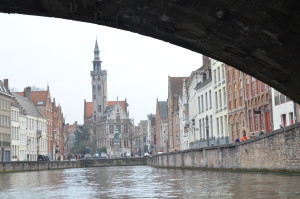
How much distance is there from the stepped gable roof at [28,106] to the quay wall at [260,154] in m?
49.8

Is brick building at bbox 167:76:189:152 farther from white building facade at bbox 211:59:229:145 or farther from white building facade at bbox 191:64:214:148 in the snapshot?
white building facade at bbox 211:59:229:145

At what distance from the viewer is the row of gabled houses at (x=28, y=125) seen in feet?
254

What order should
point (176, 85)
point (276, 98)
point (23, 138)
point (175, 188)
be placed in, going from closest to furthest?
point (175, 188)
point (276, 98)
point (23, 138)
point (176, 85)

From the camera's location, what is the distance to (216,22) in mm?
6426

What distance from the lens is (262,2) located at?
18.4 feet

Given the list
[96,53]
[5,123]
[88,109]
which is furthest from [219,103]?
[88,109]

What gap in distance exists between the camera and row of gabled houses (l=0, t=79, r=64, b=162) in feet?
254

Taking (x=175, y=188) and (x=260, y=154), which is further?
(x=260, y=154)

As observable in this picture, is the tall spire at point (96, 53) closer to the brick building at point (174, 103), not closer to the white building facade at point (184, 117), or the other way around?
the brick building at point (174, 103)

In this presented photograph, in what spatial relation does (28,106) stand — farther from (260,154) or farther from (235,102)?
(260,154)

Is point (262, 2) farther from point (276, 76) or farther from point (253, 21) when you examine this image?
point (276, 76)

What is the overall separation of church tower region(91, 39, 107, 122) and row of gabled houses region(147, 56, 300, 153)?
289ft

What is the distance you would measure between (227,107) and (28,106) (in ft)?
166

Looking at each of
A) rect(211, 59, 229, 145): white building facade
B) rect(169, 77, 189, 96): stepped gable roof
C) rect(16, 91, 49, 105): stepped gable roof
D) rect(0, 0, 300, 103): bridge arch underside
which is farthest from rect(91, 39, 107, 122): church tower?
rect(0, 0, 300, 103): bridge arch underside
